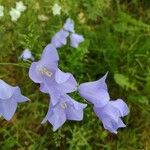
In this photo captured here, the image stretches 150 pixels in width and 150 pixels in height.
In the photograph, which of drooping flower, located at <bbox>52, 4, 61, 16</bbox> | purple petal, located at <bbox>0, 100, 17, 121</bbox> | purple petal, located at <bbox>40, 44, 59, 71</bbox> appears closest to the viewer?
purple petal, located at <bbox>40, 44, 59, 71</bbox>

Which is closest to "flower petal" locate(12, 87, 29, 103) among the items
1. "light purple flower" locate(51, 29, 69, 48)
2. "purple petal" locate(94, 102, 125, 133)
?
"purple petal" locate(94, 102, 125, 133)

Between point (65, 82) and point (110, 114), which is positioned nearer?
point (65, 82)

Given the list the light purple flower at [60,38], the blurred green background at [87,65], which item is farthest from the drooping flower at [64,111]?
the light purple flower at [60,38]

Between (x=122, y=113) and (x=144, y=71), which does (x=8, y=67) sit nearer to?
(x=144, y=71)

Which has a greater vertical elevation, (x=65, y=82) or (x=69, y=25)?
(x=65, y=82)

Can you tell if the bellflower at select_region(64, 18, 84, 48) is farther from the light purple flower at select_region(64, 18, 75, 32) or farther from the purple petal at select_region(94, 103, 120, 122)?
the purple petal at select_region(94, 103, 120, 122)

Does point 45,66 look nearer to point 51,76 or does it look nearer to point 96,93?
point 51,76

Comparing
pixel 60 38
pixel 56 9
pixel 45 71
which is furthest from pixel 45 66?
pixel 56 9

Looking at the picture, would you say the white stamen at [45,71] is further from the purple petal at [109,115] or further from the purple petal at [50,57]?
the purple petal at [109,115]
